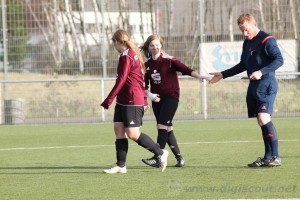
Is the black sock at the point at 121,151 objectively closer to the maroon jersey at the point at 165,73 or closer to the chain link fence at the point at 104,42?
the maroon jersey at the point at 165,73

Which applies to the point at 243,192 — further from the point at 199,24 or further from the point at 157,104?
the point at 199,24

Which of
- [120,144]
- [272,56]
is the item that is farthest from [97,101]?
[272,56]

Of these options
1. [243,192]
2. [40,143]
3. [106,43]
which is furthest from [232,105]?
[243,192]

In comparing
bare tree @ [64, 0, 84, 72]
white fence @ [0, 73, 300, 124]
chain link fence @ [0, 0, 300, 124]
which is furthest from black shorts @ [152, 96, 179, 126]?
bare tree @ [64, 0, 84, 72]

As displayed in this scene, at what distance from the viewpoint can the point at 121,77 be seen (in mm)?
10102

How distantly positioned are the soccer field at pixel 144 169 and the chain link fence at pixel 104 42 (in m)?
4.49

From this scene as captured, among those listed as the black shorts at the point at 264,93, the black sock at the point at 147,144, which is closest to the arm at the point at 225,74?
the black shorts at the point at 264,93

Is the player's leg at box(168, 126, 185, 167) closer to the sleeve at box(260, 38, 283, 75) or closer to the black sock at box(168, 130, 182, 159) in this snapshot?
the black sock at box(168, 130, 182, 159)

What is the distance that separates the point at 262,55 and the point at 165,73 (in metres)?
1.32

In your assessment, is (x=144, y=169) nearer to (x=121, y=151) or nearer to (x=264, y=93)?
(x=121, y=151)

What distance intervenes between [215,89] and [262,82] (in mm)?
12084

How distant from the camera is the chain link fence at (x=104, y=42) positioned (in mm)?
22406

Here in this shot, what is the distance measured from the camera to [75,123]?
21781 millimetres

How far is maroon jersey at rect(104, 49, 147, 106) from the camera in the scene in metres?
10.1
